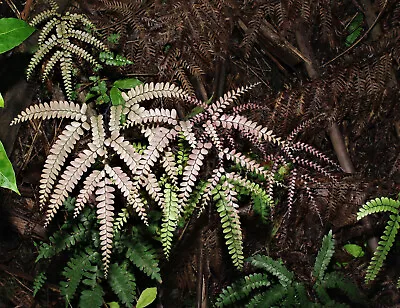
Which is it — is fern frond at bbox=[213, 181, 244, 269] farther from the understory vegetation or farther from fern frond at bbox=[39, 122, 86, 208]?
fern frond at bbox=[39, 122, 86, 208]

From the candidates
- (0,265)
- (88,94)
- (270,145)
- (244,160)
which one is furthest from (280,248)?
(0,265)

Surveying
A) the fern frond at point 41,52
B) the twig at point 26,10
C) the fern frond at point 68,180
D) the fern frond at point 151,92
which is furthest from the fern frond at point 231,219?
the twig at point 26,10

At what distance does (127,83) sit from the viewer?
9.66 feet

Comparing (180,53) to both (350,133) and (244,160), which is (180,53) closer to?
(244,160)

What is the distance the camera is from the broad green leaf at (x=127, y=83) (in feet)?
9.62

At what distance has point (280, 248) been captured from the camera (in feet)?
11.2

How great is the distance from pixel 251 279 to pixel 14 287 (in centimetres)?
169

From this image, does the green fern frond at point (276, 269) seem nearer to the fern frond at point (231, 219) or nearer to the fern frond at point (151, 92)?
the fern frond at point (231, 219)

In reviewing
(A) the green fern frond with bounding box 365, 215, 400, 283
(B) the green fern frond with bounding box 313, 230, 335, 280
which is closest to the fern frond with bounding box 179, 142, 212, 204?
(A) the green fern frond with bounding box 365, 215, 400, 283

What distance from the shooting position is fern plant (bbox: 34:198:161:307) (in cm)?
293

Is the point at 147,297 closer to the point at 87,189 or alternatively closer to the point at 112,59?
the point at 87,189

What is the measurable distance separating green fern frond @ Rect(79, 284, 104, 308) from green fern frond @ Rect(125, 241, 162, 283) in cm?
29

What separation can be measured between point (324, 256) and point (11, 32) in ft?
7.68

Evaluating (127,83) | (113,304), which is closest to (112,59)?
(127,83)
